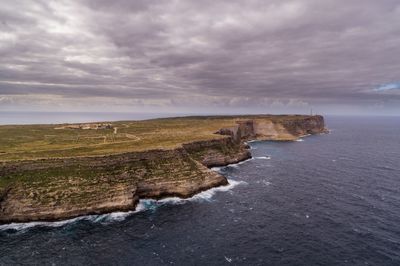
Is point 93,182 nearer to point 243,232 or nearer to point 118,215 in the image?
point 118,215

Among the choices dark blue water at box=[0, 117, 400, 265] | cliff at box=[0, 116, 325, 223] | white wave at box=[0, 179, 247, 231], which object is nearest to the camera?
dark blue water at box=[0, 117, 400, 265]

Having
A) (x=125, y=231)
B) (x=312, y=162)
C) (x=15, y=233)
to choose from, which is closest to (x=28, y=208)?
(x=15, y=233)

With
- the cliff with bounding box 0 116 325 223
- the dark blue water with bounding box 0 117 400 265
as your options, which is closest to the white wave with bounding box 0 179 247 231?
the dark blue water with bounding box 0 117 400 265

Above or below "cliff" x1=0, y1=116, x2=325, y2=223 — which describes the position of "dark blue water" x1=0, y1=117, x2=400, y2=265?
below

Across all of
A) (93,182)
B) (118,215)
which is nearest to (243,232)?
(118,215)

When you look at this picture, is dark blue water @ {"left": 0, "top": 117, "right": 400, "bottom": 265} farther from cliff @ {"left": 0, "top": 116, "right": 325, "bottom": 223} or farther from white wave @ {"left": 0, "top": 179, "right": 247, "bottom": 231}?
cliff @ {"left": 0, "top": 116, "right": 325, "bottom": 223}

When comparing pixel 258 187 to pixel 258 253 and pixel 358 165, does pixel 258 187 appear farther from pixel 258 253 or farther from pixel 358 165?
pixel 358 165

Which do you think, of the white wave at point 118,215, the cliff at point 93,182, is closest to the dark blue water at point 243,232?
the white wave at point 118,215
